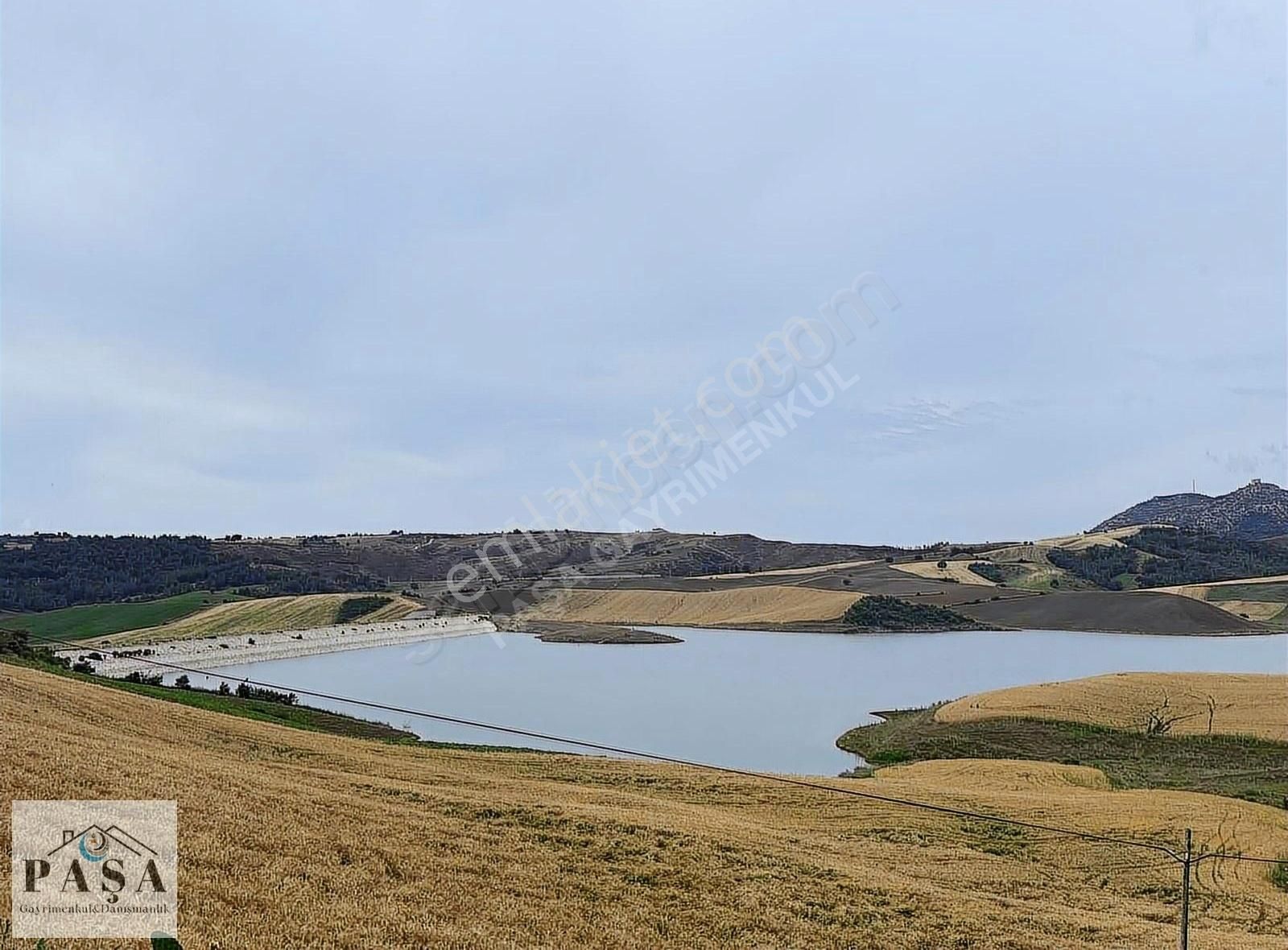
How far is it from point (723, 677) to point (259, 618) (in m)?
38.9

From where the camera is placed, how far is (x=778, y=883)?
9602mm

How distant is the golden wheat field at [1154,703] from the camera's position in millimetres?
28297

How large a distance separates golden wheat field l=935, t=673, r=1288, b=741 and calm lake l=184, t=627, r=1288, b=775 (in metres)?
4.58

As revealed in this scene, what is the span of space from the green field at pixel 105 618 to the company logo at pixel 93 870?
58.9 metres

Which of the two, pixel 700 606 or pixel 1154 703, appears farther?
pixel 700 606

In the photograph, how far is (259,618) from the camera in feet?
217

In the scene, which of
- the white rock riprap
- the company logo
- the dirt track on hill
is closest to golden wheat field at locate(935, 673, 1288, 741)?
the company logo

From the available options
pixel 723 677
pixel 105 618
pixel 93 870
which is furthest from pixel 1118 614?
pixel 105 618

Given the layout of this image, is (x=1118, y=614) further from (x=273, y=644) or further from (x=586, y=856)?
(x=586, y=856)

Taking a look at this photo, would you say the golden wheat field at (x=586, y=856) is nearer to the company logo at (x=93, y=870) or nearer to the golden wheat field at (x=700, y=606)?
the company logo at (x=93, y=870)

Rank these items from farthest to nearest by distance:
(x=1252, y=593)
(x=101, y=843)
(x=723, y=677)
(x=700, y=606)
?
(x=700, y=606), (x=1252, y=593), (x=723, y=677), (x=101, y=843)

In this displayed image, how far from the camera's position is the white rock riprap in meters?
39.7

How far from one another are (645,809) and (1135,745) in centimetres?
2035

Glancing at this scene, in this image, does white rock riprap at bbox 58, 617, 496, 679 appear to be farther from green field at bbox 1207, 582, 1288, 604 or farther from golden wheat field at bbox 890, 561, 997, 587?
green field at bbox 1207, 582, 1288, 604
